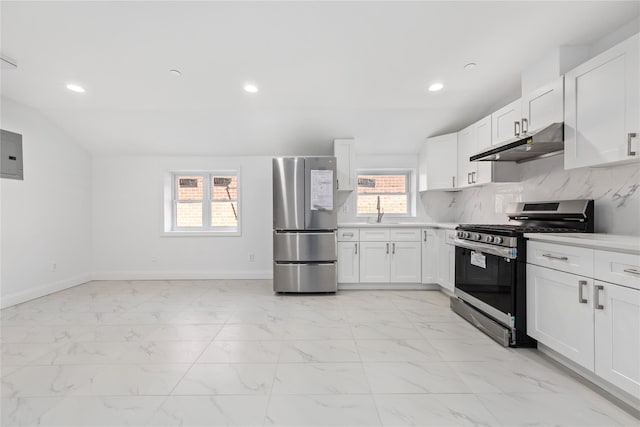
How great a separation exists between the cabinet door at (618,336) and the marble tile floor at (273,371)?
0.69ft

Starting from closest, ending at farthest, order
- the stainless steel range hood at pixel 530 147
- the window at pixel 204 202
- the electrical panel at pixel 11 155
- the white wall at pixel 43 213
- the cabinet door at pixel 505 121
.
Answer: the stainless steel range hood at pixel 530 147, the cabinet door at pixel 505 121, the electrical panel at pixel 11 155, the white wall at pixel 43 213, the window at pixel 204 202

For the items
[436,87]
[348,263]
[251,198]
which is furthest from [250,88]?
[348,263]

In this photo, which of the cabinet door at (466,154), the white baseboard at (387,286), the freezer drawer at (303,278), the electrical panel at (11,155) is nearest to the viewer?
the electrical panel at (11,155)

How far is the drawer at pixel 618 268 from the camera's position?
4.62ft

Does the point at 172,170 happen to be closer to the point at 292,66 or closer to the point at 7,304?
the point at 7,304

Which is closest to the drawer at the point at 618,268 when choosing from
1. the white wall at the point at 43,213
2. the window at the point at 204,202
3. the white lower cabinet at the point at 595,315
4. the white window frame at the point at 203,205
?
the white lower cabinet at the point at 595,315

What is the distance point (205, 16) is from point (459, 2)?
1.83m

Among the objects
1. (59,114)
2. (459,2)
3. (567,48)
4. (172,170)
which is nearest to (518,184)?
(567,48)

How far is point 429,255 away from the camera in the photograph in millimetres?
3844

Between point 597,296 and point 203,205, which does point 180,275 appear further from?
point 597,296

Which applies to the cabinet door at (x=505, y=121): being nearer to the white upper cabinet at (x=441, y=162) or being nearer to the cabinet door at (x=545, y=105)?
the cabinet door at (x=545, y=105)

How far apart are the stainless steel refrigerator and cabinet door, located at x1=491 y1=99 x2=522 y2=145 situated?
1887mm

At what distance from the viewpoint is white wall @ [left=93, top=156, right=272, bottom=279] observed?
4539 mm

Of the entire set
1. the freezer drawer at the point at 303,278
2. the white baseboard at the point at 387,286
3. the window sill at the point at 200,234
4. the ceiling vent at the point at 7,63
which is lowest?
the white baseboard at the point at 387,286
